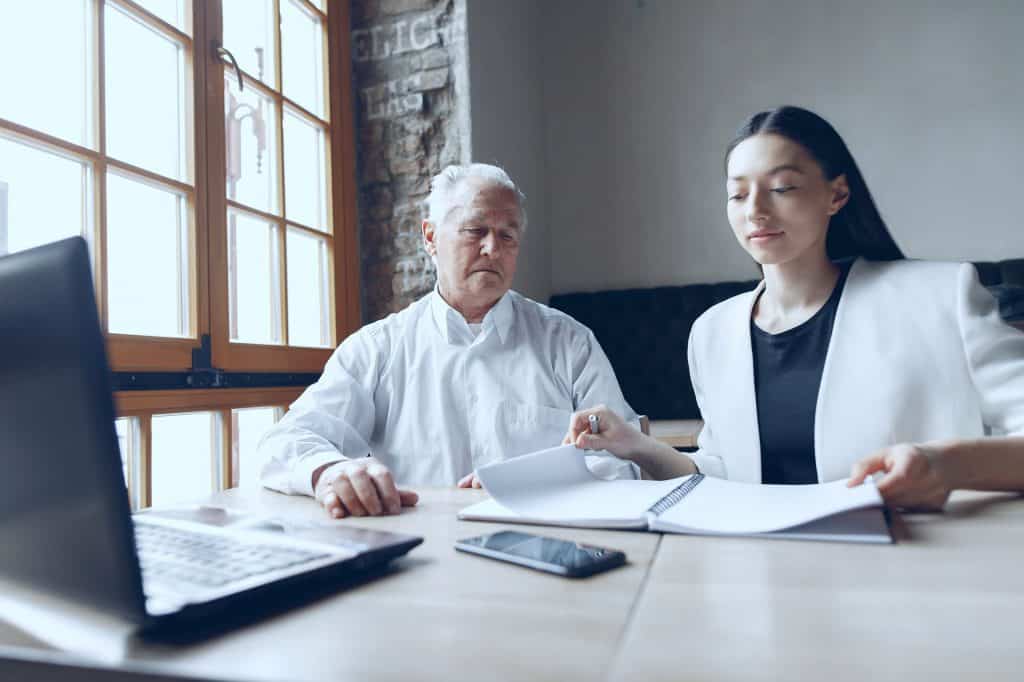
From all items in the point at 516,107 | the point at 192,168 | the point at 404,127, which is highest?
the point at 516,107

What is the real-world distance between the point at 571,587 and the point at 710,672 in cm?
18

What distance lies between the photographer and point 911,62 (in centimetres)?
330

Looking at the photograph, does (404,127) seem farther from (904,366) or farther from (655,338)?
(904,366)

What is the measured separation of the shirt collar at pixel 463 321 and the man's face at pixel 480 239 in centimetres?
3

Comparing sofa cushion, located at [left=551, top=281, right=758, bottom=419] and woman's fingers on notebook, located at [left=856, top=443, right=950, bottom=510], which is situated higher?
sofa cushion, located at [left=551, top=281, right=758, bottom=419]

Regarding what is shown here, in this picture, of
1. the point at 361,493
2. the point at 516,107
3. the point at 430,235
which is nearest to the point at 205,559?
the point at 361,493

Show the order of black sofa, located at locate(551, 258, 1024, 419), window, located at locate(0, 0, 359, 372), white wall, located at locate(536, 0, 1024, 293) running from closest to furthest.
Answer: window, located at locate(0, 0, 359, 372), white wall, located at locate(536, 0, 1024, 293), black sofa, located at locate(551, 258, 1024, 419)

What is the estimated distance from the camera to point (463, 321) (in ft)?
5.63

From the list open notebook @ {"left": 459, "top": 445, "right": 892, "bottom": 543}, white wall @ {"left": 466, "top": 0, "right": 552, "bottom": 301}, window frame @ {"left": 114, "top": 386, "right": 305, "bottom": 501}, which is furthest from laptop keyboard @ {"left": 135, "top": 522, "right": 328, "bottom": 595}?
white wall @ {"left": 466, "top": 0, "right": 552, "bottom": 301}

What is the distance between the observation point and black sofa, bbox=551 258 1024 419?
11.0ft

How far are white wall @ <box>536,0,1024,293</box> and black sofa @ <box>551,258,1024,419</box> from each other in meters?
0.16

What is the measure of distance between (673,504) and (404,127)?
2182mm

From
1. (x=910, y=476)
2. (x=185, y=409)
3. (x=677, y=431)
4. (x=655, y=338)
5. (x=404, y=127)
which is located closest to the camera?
(x=910, y=476)

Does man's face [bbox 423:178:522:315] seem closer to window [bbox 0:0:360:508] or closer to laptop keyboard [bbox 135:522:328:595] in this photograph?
window [bbox 0:0:360:508]
